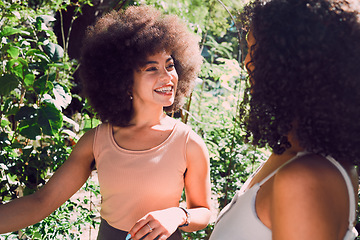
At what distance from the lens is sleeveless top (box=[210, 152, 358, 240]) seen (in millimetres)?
847

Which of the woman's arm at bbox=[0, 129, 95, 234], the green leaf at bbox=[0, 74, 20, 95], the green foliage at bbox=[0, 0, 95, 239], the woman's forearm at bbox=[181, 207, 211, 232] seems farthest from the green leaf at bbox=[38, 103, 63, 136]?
the woman's forearm at bbox=[181, 207, 211, 232]

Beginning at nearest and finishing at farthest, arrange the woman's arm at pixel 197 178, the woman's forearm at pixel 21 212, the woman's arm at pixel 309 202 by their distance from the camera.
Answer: the woman's arm at pixel 309 202
the woman's forearm at pixel 21 212
the woman's arm at pixel 197 178

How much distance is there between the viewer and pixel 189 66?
1834mm

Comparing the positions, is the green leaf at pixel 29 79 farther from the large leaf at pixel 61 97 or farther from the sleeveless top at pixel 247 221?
the sleeveless top at pixel 247 221

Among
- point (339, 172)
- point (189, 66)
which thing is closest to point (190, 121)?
point (189, 66)

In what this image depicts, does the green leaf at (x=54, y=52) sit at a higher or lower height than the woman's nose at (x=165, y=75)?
higher

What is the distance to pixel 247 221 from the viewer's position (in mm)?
959

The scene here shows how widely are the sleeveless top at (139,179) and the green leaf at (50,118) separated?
482 mm

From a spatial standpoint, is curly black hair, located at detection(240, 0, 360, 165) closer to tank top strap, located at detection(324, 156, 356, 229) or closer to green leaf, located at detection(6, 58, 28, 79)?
tank top strap, located at detection(324, 156, 356, 229)

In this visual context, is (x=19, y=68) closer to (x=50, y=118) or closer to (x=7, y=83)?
(x=7, y=83)

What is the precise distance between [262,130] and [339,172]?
248mm

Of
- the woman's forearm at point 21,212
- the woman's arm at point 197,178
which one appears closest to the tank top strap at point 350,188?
the woman's arm at point 197,178

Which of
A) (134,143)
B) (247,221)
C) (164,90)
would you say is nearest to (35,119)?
(134,143)

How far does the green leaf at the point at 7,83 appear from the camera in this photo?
195 centimetres
